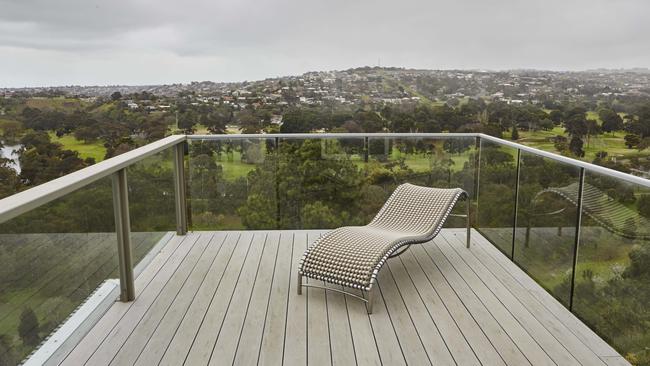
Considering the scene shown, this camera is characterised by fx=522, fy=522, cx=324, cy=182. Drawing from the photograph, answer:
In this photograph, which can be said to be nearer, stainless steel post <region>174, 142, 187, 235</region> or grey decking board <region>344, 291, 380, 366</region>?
grey decking board <region>344, 291, 380, 366</region>

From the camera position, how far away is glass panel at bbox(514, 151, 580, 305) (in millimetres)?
3666

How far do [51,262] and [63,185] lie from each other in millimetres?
396

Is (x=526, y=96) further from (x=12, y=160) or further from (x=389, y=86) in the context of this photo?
(x=12, y=160)

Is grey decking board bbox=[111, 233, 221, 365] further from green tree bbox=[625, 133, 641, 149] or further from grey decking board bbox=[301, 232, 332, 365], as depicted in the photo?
green tree bbox=[625, 133, 641, 149]

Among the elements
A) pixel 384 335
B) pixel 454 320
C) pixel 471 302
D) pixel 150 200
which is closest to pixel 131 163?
pixel 150 200

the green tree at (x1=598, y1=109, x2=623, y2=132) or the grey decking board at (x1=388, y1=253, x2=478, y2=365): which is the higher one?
the green tree at (x1=598, y1=109, x2=623, y2=132)

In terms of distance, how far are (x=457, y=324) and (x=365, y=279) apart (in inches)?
25.5

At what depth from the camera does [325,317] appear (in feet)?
11.2

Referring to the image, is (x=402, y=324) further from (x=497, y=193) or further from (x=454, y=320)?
(x=497, y=193)

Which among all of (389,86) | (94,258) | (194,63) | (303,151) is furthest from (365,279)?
(194,63)

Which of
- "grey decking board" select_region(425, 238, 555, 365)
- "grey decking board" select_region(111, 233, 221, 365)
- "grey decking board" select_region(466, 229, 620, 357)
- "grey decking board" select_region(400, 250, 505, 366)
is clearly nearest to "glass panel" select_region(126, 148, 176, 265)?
"grey decking board" select_region(111, 233, 221, 365)

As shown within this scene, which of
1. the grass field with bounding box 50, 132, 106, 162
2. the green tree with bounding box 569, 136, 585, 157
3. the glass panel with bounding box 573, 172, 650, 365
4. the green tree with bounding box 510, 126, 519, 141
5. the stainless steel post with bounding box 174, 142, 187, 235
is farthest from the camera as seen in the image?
the grass field with bounding box 50, 132, 106, 162

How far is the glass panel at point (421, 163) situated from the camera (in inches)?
222

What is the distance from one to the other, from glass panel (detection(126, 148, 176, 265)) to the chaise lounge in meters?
1.31
